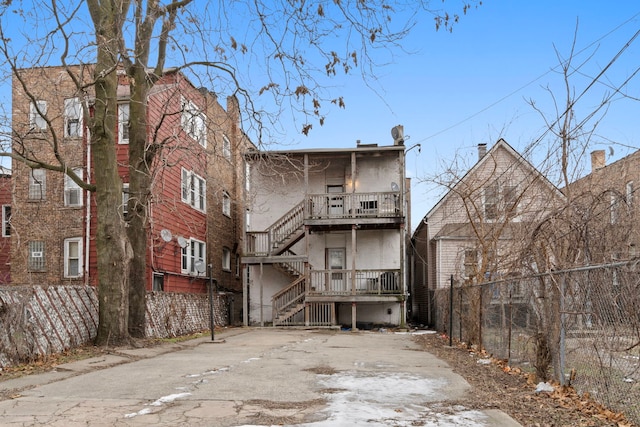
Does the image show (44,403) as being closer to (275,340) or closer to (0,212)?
(275,340)

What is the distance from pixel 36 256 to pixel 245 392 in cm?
1753

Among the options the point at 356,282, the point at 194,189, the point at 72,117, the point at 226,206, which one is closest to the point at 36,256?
the point at 194,189

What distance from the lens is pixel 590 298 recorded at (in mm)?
6445

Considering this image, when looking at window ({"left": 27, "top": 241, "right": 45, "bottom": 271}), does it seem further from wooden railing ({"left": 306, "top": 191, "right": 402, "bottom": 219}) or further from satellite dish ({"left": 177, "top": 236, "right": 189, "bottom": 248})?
wooden railing ({"left": 306, "top": 191, "right": 402, "bottom": 219})

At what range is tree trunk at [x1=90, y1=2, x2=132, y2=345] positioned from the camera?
12.9m

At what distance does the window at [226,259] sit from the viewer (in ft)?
93.1

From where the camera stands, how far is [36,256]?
21.8m

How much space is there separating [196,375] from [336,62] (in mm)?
5163

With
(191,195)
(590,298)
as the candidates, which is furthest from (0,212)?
(590,298)

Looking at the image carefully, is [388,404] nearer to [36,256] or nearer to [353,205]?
[353,205]

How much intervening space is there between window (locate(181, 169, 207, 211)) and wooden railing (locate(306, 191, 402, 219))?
4716 millimetres

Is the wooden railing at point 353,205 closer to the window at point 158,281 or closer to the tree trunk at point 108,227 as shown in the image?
the window at point 158,281

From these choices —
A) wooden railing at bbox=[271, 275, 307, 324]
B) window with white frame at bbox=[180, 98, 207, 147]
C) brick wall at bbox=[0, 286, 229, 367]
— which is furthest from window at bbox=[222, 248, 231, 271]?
window with white frame at bbox=[180, 98, 207, 147]

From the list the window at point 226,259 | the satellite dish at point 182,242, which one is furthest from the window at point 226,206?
the satellite dish at point 182,242
